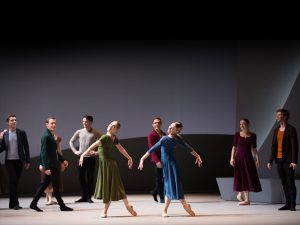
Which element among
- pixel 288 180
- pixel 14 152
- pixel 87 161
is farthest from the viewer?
pixel 87 161

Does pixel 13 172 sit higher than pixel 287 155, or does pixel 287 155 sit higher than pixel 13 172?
pixel 287 155

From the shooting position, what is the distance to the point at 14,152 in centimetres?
1027

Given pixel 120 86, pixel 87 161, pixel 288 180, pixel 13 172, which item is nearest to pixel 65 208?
pixel 13 172

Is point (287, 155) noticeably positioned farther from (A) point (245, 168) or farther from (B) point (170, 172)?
(B) point (170, 172)

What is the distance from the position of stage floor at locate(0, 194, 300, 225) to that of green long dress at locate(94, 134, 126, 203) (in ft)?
0.93

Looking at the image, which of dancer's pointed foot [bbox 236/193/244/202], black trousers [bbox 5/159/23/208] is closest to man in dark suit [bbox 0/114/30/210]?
black trousers [bbox 5/159/23/208]

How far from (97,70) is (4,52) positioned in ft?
6.10

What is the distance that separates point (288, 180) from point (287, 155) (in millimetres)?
351

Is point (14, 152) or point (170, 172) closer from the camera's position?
point (170, 172)

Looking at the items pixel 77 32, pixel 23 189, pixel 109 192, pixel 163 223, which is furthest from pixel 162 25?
pixel 23 189

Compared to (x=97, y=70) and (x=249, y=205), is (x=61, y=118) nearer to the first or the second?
(x=97, y=70)

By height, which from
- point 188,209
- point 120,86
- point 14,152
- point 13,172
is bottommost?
point 188,209

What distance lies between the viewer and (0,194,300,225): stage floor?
8.49 metres

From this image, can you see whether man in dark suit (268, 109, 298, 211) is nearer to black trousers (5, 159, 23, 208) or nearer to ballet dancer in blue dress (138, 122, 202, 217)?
ballet dancer in blue dress (138, 122, 202, 217)
